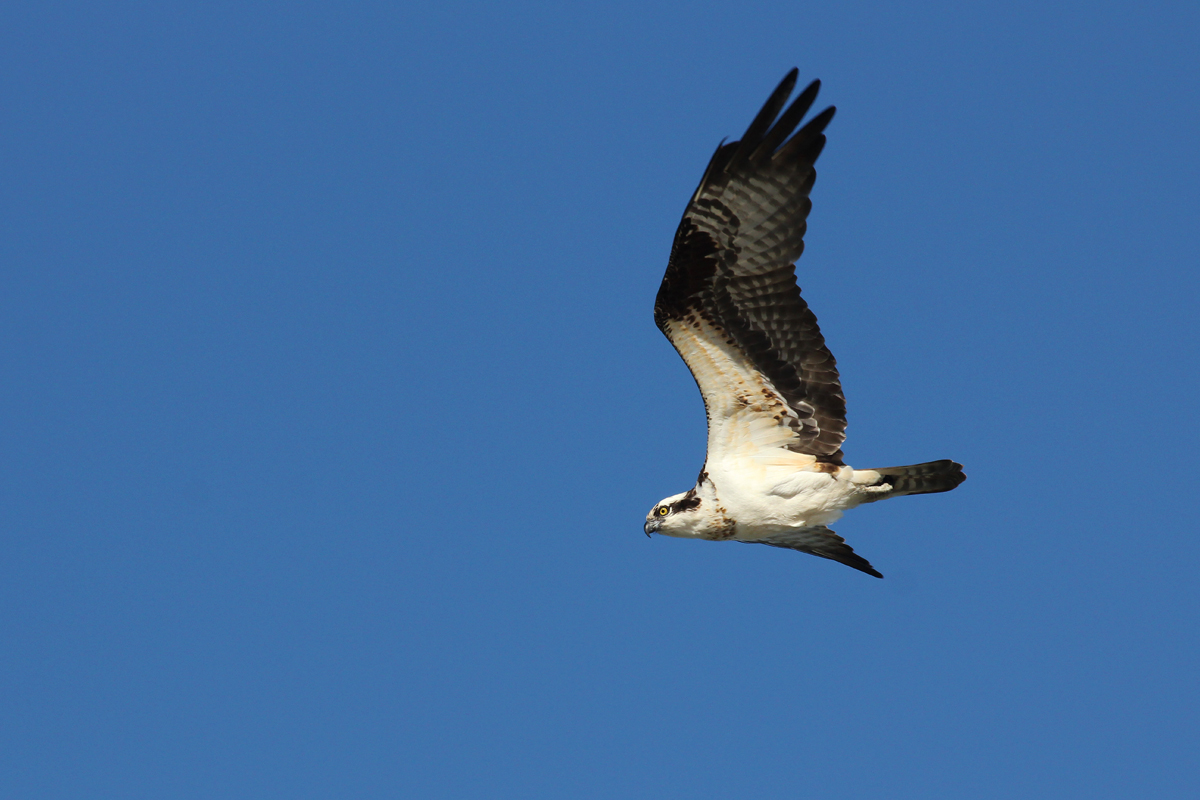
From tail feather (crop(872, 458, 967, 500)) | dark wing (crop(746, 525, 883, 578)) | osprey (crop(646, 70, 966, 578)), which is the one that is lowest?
dark wing (crop(746, 525, 883, 578))

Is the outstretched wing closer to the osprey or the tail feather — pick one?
the osprey

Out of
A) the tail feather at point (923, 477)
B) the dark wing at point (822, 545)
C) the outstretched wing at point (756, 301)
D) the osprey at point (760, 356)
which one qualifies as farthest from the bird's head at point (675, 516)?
the tail feather at point (923, 477)

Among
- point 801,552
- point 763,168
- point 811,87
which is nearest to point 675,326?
point 763,168

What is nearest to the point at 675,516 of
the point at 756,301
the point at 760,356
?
the point at 760,356

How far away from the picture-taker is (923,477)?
9.40 metres

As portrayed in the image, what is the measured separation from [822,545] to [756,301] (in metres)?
2.75

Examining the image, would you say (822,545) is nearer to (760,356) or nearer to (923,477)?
(923,477)

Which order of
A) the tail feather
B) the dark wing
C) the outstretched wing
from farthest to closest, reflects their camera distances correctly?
the dark wing < the tail feather < the outstretched wing

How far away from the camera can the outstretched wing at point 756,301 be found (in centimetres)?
899

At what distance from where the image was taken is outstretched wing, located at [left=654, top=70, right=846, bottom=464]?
8.99 m

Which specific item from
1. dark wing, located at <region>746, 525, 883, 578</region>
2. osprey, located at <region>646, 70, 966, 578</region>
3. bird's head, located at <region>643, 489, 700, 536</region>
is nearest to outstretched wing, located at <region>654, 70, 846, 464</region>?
osprey, located at <region>646, 70, 966, 578</region>

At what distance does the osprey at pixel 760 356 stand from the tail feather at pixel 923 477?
0.03ft

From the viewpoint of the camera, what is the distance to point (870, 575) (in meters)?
10.8

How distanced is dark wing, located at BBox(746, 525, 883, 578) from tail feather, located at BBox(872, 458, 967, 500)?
97 cm
